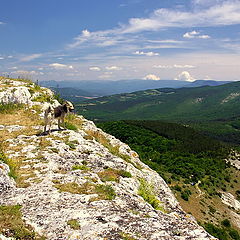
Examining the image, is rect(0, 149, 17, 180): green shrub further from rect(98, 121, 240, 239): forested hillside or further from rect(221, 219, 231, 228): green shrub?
rect(221, 219, 231, 228): green shrub

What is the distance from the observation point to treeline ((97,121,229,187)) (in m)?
72.9

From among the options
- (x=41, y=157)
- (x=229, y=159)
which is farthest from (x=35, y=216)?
(x=229, y=159)

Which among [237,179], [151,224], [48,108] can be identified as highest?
[48,108]

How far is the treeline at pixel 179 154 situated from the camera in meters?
72.9

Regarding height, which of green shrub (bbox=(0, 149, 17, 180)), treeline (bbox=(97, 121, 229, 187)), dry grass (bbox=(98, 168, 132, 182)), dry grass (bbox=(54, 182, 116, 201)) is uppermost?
green shrub (bbox=(0, 149, 17, 180))

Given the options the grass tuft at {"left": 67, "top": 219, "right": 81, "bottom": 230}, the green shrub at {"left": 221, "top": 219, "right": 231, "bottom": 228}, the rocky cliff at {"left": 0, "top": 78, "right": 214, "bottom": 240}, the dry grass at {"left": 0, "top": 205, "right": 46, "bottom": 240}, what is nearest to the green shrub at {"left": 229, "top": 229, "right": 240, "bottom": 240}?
the green shrub at {"left": 221, "top": 219, "right": 231, "bottom": 228}

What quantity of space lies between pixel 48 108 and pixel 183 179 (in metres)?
60.6

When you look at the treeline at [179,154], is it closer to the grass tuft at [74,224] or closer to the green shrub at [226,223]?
the green shrub at [226,223]

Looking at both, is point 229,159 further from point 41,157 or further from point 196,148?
point 41,157

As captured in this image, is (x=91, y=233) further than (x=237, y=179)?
No

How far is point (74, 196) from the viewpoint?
877 centimetres

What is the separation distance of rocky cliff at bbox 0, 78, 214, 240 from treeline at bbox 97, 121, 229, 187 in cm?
5235

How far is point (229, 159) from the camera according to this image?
9906 centimetres

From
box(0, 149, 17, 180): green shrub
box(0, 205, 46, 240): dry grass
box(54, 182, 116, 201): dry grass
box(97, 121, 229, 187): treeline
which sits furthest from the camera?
box(97, 121, 229, 187): treeline
